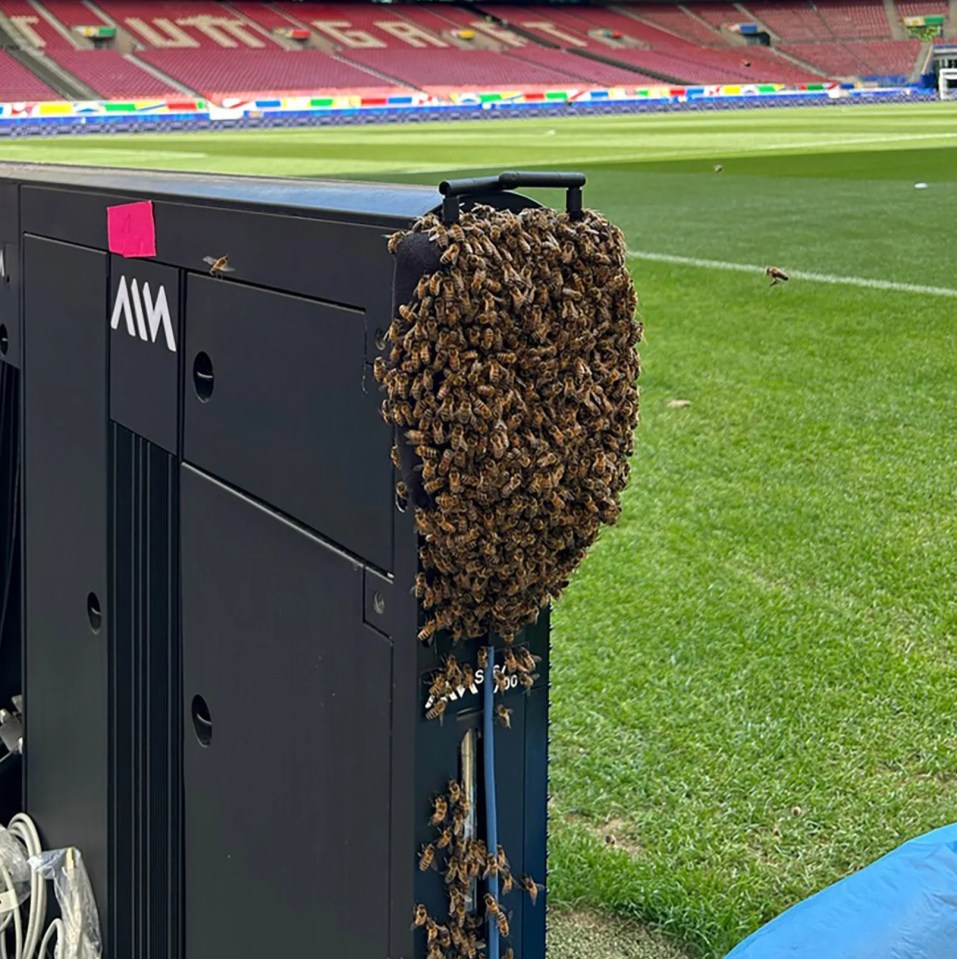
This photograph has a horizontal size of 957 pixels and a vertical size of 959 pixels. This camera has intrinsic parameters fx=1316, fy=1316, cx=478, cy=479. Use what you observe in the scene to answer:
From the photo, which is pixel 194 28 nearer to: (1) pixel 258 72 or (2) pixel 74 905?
(1) pixel 258 72

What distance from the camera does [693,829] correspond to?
98.0 inches

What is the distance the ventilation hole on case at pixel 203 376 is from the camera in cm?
150

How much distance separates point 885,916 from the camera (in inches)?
54.9

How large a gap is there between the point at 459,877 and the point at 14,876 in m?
1.24

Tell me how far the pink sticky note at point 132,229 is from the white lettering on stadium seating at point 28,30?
46210mm

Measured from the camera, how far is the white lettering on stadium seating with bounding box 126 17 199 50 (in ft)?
152

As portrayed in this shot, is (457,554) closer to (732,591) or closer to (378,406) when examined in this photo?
(378,406)

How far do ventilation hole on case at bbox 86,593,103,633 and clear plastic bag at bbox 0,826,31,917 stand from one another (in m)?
0.52

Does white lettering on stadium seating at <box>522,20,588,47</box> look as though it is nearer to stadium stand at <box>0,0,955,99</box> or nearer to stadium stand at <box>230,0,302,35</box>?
stadium stand at <box>0,0,955,99</box>

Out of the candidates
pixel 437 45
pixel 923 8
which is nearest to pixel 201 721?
pixel 437 45

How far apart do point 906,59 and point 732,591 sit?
59.8 m

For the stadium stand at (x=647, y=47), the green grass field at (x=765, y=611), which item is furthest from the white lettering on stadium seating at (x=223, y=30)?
the green grass field at (x=765, y=611)

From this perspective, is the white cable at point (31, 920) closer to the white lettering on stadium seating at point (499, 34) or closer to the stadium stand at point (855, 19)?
the white lettering on stadium seating at point (499, 34)

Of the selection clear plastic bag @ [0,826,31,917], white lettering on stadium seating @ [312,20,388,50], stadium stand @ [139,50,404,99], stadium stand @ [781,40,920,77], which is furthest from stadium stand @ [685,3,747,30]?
clear plastic bag @ [0,826,31,917]
